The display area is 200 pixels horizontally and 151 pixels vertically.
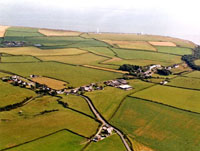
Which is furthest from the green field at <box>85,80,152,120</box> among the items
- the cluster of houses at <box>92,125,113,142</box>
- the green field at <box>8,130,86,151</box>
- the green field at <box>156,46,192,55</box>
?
the green field at <box>156,46,192,55</box>

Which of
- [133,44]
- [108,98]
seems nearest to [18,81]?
[108,98]

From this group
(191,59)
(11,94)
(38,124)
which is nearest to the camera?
(38,124)

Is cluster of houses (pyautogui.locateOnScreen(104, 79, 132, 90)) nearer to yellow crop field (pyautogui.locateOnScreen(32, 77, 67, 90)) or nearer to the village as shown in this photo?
the village

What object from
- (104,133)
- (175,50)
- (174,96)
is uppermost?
(175,50)

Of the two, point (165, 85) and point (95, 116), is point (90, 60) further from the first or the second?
point (95, 116)

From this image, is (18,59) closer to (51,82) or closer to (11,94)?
(51,82)

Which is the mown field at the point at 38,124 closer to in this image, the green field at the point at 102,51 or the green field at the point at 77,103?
the green field at the point at 77,103

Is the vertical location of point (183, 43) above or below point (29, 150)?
above

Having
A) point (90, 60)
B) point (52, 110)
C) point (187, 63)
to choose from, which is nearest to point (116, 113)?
point (52, 110)
